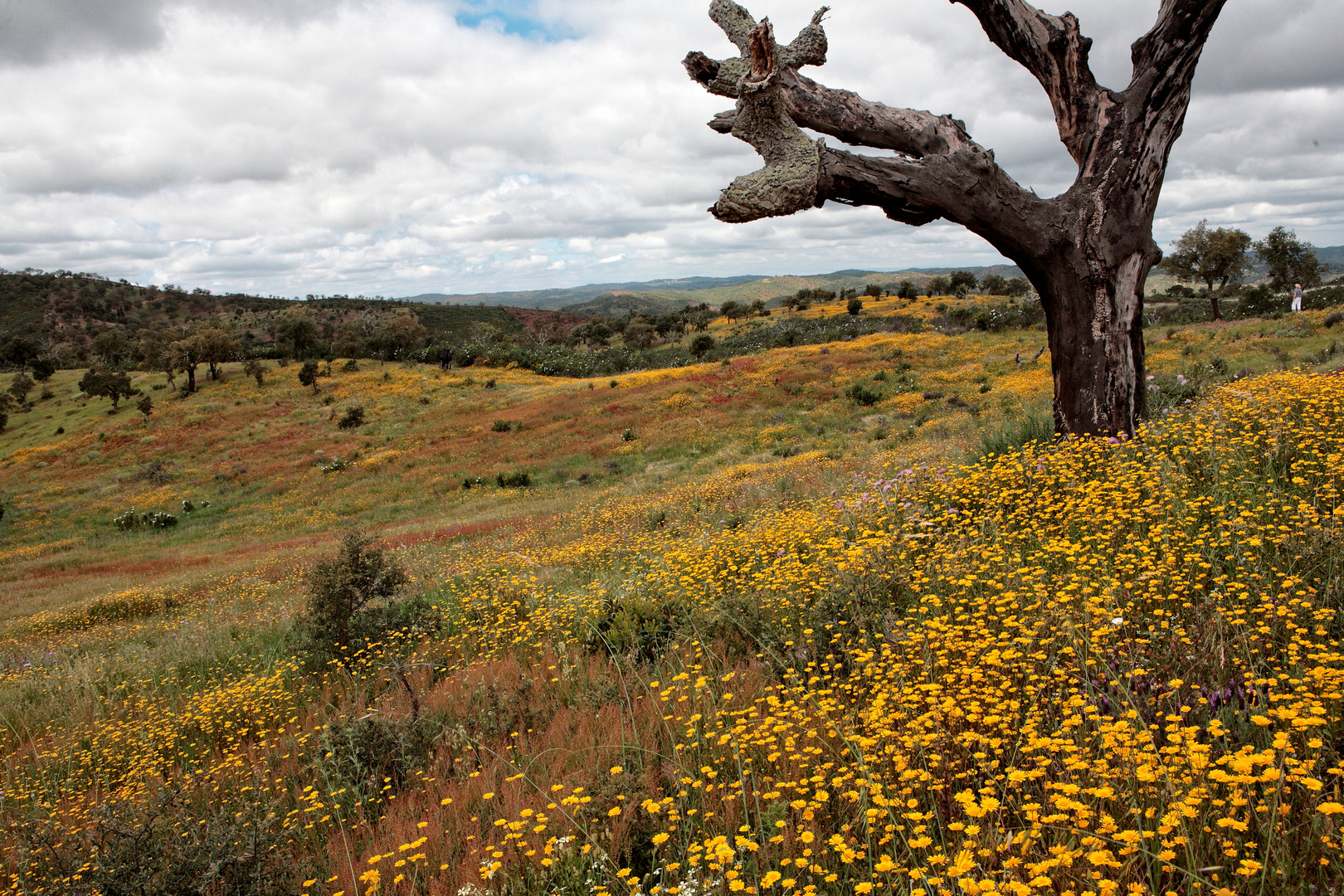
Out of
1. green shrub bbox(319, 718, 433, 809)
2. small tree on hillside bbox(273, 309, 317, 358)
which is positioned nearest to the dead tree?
green shrub bbox(319, 718, 433, 809)

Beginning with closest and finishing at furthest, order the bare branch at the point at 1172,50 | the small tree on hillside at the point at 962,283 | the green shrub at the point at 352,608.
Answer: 1. the bare branch at the point at 1172,50
2. the green shrub at the point at 352,608
3. the small tree on hillside at the point at 962,283

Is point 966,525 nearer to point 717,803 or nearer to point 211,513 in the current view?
point 717,803

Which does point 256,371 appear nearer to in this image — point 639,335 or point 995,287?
point 639,335

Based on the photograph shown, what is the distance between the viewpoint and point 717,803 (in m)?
2.93

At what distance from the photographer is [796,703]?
3662 mm

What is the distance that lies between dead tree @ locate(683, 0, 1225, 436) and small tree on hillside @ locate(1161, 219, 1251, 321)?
46.2 meters

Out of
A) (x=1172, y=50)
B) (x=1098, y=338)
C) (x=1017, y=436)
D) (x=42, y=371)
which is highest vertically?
(x=1172, y=50)

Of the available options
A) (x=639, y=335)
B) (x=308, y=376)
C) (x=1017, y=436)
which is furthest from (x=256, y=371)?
(x=1017, y=436)

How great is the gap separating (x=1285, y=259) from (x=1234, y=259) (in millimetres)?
7281

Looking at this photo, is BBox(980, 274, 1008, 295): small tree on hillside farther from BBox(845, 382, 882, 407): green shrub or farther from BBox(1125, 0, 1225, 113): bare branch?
BBox(1125, 0, 1225, 113): bare branch

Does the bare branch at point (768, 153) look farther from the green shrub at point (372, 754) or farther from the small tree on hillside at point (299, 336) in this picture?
the small tree on hillside at point (299, 336)

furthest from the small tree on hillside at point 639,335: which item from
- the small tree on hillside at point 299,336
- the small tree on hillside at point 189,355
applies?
the small tree on hillside at point 189,355

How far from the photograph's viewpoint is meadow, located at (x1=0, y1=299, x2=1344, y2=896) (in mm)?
2303

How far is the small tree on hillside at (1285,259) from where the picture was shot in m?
46.8
